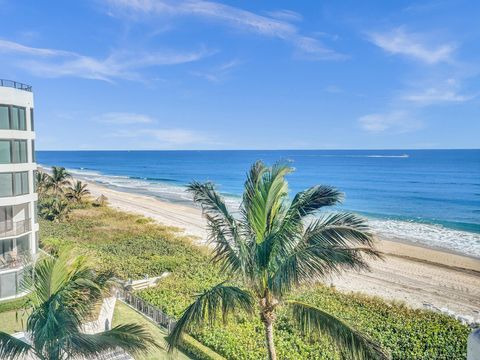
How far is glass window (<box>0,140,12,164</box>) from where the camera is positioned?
57.6ft

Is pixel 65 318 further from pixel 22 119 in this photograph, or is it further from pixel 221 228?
pixel 22 119

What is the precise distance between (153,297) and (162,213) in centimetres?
3163

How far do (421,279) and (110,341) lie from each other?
22.8 metres

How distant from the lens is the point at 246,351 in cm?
1343

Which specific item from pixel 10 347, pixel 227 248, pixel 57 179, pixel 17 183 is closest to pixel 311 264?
pixel 227 248

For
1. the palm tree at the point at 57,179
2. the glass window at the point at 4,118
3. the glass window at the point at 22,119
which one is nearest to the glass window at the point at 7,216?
the glass window at the point at 22,119

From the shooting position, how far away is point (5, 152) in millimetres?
17688

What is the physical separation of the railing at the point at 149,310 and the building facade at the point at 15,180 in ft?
14.4

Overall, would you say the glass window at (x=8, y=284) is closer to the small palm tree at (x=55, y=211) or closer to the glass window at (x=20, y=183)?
the glass window at (x=20, y=183)

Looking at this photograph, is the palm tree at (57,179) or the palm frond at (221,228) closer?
the palm frond at (221,228)

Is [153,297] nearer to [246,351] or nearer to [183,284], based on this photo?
[183,284]

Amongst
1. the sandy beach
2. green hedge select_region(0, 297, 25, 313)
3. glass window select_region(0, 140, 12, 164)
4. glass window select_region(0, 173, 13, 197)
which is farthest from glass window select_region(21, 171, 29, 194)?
the sandy beach

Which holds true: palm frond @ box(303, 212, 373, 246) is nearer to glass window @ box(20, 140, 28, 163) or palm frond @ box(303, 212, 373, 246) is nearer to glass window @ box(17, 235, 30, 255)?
glass window @ box(20, 140, 28, 163)

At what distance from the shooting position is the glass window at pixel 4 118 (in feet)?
56.9
